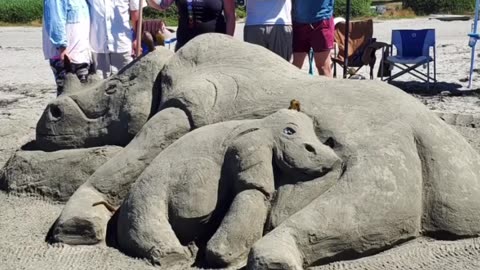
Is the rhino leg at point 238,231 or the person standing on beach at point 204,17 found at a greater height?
the person standing on beach at point 204,17

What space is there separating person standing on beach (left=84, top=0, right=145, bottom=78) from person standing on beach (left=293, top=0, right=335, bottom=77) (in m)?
1.41

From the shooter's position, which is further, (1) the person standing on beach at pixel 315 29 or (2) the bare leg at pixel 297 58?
(2) the bare leg at pixel 297 58

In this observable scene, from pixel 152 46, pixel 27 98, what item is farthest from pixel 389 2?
pixel 152 46

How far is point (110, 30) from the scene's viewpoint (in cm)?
647

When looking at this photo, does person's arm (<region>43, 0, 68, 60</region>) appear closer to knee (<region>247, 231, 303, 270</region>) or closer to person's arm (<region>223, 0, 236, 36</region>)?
person's arm (<region>223, 0, 236, 36</region>)

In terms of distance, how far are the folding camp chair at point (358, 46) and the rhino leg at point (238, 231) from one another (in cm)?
632

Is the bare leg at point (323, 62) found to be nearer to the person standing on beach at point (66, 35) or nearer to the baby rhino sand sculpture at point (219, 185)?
the person standing on beach at point (66, 35)

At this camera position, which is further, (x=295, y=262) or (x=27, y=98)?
(x=27, y=98)

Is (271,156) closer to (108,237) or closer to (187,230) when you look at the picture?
(187,230)

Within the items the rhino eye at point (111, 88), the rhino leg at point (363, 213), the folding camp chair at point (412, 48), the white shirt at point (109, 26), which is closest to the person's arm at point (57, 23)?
the white shirt at point (109, 26)

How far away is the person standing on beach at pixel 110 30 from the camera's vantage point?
21.1 ft

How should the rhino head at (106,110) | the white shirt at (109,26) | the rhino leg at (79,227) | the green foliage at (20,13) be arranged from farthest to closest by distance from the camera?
the green foliage at (20,13), the white shirt at (109,26), the rhino head at (106,110), the rhino leg at (79,227)

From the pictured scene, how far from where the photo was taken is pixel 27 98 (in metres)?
9.91

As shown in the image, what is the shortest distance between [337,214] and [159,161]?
1038mm
